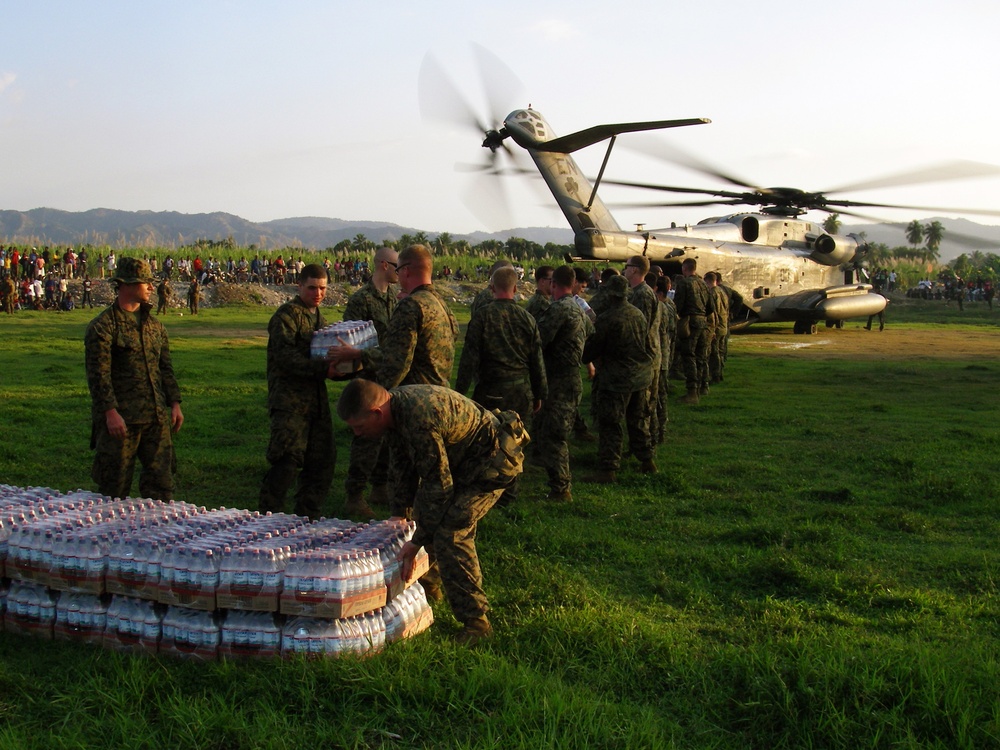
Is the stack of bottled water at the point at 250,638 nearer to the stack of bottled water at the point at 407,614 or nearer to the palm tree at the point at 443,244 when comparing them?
the stack of bottled water at the point at 407,614

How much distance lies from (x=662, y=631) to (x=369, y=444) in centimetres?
323

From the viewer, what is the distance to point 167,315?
29750 mm

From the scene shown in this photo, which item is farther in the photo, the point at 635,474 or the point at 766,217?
the point at 766,217

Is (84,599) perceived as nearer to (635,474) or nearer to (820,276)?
(635,474)

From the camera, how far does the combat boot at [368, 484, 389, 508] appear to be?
796 cm

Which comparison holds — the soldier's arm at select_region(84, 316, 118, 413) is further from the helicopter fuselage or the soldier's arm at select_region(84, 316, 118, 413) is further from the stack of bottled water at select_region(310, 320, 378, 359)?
the helicopter fuselage

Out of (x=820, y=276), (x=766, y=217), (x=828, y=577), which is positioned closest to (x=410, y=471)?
(x=828, y=577)

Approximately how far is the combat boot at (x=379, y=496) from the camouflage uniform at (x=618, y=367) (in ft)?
7.51

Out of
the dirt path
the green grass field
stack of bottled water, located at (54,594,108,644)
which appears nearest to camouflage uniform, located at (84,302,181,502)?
the green grass field

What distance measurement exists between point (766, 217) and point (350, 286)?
2049 cm

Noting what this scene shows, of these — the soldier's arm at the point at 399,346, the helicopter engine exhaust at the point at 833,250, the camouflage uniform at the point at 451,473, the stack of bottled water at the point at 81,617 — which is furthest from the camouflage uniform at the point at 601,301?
the helicopter engine exhaust at the point at 833,250

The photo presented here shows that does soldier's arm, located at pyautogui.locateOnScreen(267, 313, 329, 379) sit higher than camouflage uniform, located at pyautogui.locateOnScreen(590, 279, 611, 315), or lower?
lower

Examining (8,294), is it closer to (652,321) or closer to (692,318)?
(692,318)

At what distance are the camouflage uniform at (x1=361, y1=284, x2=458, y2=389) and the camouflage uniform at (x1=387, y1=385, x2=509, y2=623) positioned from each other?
1.57 metres
